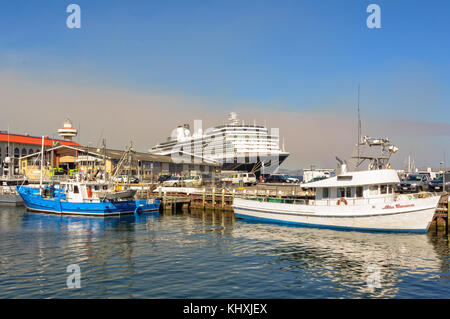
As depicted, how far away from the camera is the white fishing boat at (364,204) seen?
23.9m

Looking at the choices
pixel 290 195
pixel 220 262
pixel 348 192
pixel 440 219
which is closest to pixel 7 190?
pixel 290 195

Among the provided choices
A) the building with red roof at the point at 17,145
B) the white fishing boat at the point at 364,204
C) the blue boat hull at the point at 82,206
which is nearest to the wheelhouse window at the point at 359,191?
the white fishing boat at the point at 364,204

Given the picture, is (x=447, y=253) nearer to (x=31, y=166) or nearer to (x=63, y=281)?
(x=63, y=281)

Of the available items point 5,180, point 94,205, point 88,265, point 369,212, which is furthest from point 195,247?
point 5,180


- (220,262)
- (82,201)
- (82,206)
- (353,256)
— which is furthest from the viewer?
(82,201)

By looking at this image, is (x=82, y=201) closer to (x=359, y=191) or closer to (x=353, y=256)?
(x=359, y=191)

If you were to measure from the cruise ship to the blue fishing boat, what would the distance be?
43340 millimetres

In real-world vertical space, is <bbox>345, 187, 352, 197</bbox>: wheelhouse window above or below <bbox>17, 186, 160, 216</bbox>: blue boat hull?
above

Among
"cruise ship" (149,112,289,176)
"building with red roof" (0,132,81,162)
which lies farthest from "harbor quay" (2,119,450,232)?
"cruise ship" (149,112,289,176)

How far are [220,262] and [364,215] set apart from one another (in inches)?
521

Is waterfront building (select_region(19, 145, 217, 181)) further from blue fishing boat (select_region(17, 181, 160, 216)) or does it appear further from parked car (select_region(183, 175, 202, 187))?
blue fishing boat (select_region(17, 181, 160, 216))

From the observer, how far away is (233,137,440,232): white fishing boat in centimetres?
2388

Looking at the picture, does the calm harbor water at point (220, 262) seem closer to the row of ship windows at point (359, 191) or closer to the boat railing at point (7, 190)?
the row of ship windows at point (359, 191)

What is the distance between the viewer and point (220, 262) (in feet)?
56.2
